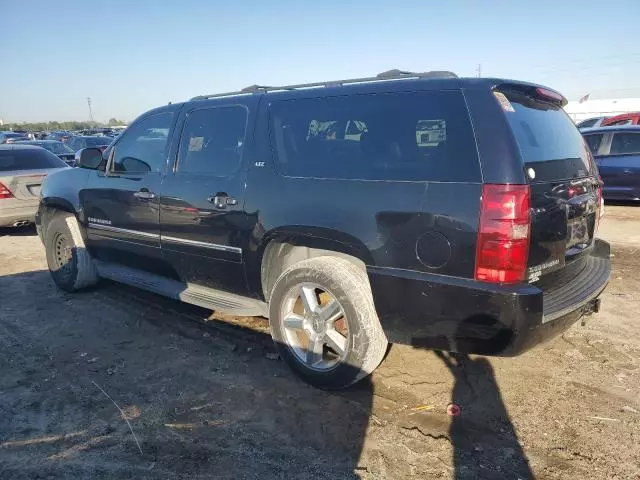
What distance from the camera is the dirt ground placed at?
2.53 meters

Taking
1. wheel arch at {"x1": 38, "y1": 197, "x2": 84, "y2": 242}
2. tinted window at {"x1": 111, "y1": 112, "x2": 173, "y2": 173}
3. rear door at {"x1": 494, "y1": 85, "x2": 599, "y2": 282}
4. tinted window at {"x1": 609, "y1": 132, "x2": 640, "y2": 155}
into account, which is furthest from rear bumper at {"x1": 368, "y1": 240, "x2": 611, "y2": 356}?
tinted window at {"x1": 609, "y1": 132, "x2": 640, "y2": 155}

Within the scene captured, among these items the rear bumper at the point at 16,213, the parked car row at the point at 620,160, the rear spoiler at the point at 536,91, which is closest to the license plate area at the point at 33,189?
the rear bumper at the point at 16,213

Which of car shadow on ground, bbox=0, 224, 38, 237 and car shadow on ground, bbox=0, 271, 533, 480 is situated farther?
car shadow on ground, bbox=0, 224, 38, 237

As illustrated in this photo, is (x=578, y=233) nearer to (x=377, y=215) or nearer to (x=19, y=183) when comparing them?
(x=377, y=215)

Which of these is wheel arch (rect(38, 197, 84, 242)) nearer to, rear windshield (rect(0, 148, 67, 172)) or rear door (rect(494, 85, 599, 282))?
rear windshield (rect(0, 148, 67, 172))

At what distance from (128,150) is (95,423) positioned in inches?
102

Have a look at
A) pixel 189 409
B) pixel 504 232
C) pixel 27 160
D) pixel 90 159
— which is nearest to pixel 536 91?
pixel 504 232

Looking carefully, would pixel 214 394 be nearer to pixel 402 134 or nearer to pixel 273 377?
pixel 273 377

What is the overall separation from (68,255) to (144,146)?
1.75 metres

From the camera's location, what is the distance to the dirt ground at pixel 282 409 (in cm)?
253

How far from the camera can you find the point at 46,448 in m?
2.68

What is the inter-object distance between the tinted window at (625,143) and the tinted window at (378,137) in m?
8.72

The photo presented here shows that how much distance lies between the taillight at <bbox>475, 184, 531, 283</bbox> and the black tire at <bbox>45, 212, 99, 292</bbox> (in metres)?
4.23

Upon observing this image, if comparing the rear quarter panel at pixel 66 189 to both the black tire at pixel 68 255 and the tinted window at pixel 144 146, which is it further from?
the tinted window at pixel 144 146
